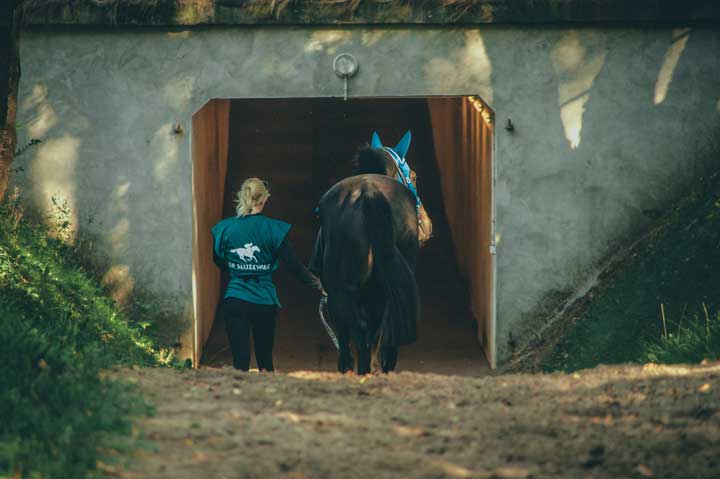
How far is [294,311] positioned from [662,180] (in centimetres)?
524

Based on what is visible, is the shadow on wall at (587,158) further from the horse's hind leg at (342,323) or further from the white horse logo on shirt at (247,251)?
the white horse logo on shirt at (247,251)

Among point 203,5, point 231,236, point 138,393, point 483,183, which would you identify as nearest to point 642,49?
point 483,183

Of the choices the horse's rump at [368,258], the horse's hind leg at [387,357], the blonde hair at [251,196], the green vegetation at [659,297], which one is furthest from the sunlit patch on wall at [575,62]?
the blonde hair at [251,196]

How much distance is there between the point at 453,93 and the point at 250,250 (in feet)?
12.5

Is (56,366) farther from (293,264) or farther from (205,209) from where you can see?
(205,209)

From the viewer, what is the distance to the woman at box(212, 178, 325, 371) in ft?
28.3

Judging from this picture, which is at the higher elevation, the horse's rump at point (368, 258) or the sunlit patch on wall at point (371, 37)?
the sunlit patch on wall at point (371, 37)

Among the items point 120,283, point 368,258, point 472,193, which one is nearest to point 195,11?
point 120,283

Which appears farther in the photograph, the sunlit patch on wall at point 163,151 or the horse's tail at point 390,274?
the sunlit patch on wall at point 163,151

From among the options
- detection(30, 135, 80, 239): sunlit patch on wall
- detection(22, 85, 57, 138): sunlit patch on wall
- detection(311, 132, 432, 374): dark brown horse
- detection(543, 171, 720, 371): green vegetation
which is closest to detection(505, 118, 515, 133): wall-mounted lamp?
detection(543, 171, 720, 371): green vegetation

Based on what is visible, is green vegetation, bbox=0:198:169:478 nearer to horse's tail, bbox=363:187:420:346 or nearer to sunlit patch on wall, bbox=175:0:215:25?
horse's tail, bbox=363:187:420:346

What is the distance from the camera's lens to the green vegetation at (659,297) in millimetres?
9938

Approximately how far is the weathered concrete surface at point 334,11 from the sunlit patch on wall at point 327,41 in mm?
129

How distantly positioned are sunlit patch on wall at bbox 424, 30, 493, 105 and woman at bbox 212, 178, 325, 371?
11.3 feet
